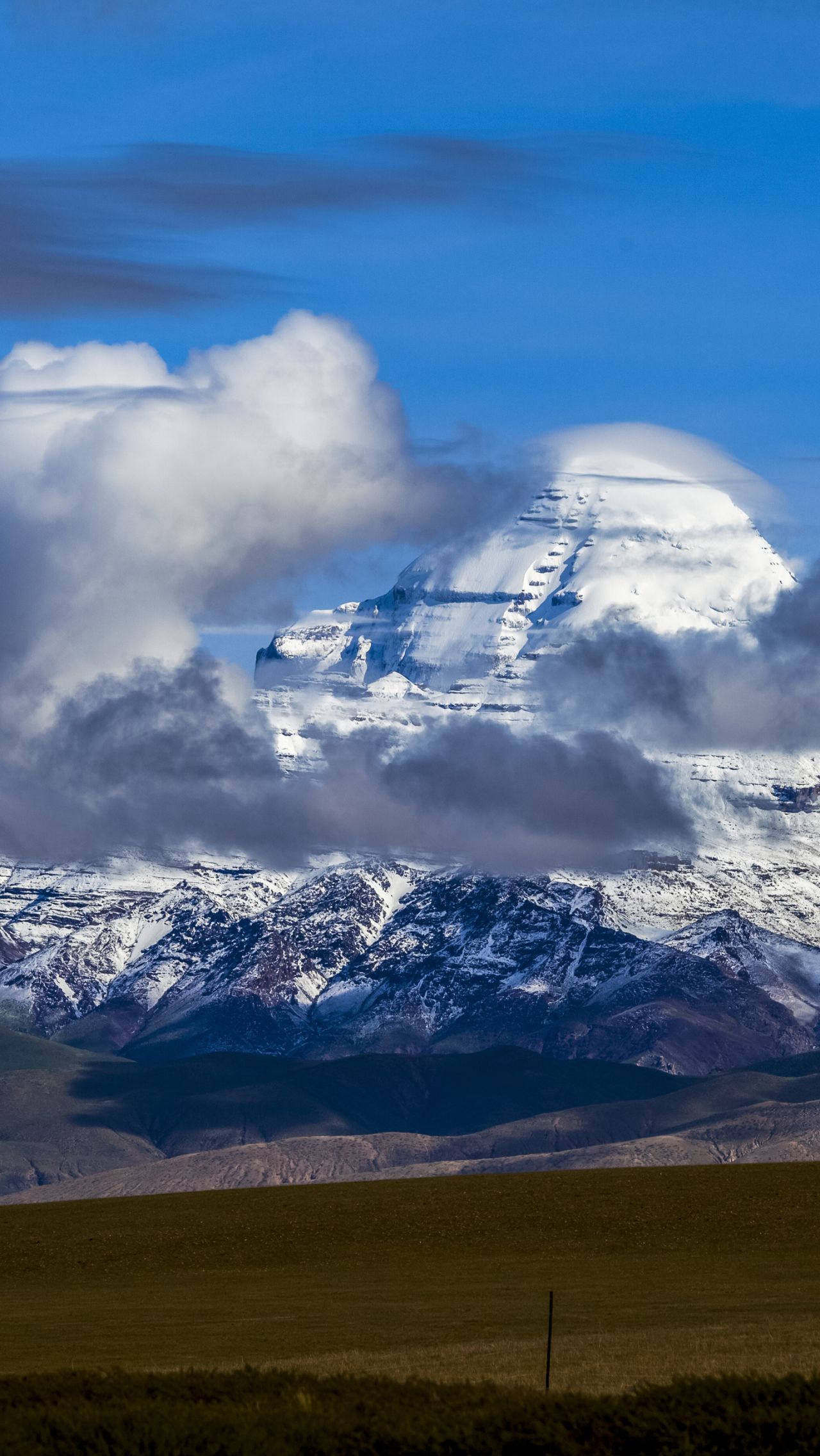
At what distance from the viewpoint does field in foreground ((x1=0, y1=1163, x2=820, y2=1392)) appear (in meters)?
67.0

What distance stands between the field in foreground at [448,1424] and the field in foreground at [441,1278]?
17095 mm

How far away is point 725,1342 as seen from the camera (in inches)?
2618

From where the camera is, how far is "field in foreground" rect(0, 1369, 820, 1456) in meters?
33.4

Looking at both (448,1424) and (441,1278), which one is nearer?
(448,1424)

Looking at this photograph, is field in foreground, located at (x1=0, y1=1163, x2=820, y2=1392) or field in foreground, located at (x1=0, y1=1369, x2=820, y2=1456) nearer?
field in foreground, located at (x1=0, y1=1369, x2=820, y2=1456)

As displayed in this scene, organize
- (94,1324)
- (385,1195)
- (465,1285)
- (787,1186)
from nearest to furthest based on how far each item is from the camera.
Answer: (94,1324)
(465,1285)
(787,1186)
(385,1195)

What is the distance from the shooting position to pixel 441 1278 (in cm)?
10412

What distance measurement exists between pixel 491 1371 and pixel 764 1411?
27.2 meters

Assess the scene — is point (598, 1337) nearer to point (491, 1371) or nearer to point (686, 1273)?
point (491, 1371)

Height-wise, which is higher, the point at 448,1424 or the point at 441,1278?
the point at 441,1278

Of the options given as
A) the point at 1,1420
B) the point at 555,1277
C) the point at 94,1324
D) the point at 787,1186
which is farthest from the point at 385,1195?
the point at 1,1420

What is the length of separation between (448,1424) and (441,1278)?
237 ft

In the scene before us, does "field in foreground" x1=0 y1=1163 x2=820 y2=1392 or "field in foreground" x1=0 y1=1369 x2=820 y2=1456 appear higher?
"field in foreground" x1=0 y1=1163 x2=820 y2=1392

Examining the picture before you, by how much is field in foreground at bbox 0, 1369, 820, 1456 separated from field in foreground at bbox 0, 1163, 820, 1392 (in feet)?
56.1
